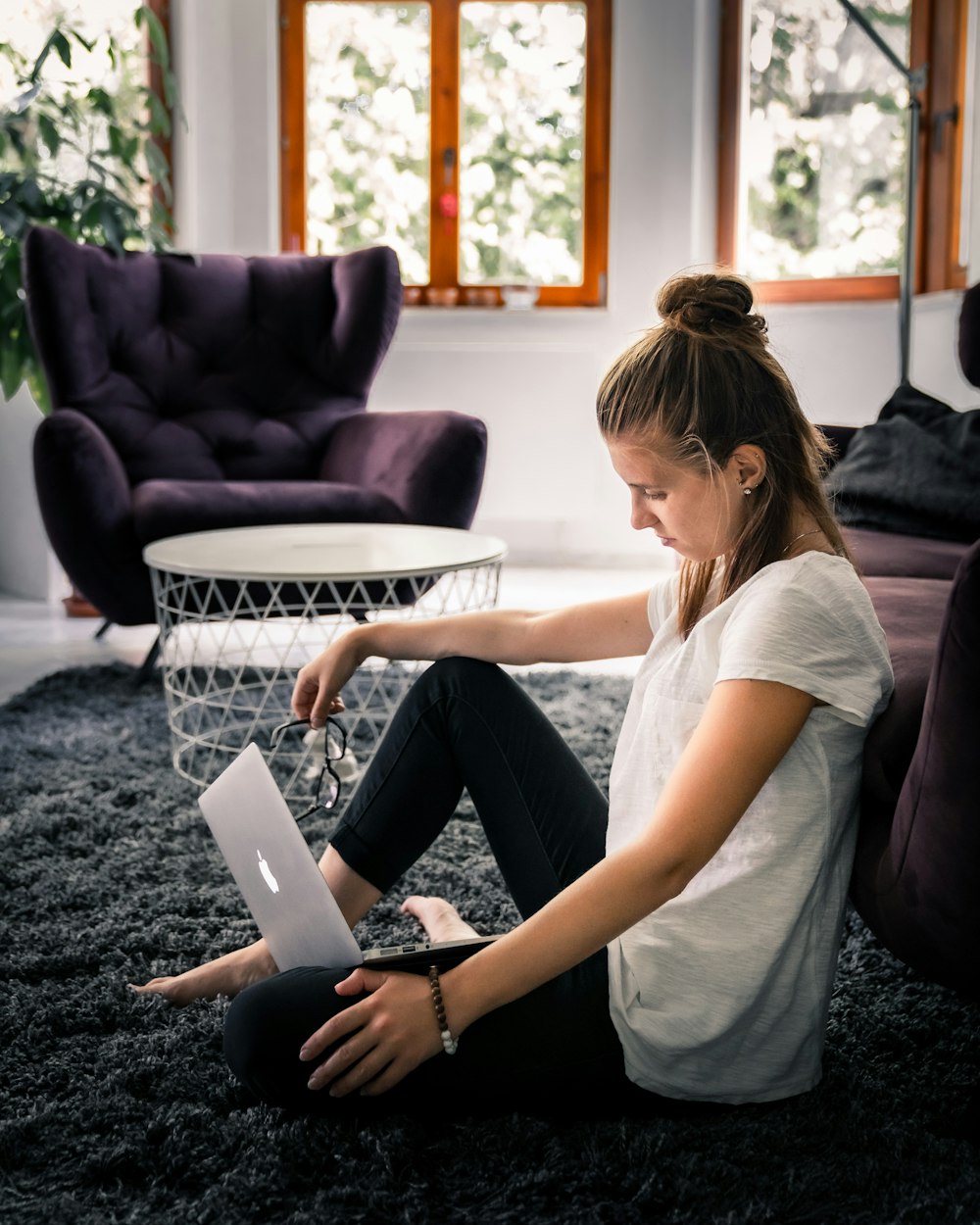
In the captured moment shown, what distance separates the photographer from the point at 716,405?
3.12 feet

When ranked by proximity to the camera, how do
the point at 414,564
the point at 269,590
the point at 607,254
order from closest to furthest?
the point at 414,564
the point at 269,590
the point at 607,254

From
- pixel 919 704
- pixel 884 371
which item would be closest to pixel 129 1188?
pixel 919 704

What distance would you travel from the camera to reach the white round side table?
1856 mm

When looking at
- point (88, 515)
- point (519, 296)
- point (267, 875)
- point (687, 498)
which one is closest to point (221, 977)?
point (267, 875)

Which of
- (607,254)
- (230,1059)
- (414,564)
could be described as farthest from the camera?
(607,254)

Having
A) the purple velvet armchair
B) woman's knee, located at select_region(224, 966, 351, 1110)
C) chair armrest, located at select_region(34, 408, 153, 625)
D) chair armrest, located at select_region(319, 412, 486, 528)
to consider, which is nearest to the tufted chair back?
the purple velvet armchair

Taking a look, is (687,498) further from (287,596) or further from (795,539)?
(287,596)

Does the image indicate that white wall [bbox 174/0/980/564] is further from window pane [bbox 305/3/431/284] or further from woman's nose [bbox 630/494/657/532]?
woman's nose [bbox 630/494/657/532]

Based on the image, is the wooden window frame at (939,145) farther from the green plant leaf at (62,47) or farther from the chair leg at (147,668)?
the chair leg at (147,668)

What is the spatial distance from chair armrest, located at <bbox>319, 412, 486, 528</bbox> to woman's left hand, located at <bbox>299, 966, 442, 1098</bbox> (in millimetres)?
1750

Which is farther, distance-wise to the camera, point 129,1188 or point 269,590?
A: point 269,590

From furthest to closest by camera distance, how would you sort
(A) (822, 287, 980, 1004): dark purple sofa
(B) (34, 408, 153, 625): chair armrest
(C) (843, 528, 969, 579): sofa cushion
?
1. (B) (34, 408, 153, 625): chair armrest
2. (C) (843, 528, 969, 579): sofa cushion
3. (A) (822, 287, 980, 1004): dark purple sofa

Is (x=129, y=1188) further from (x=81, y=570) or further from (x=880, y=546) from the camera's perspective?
(x=81, y=570)

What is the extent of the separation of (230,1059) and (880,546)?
1312 mm
